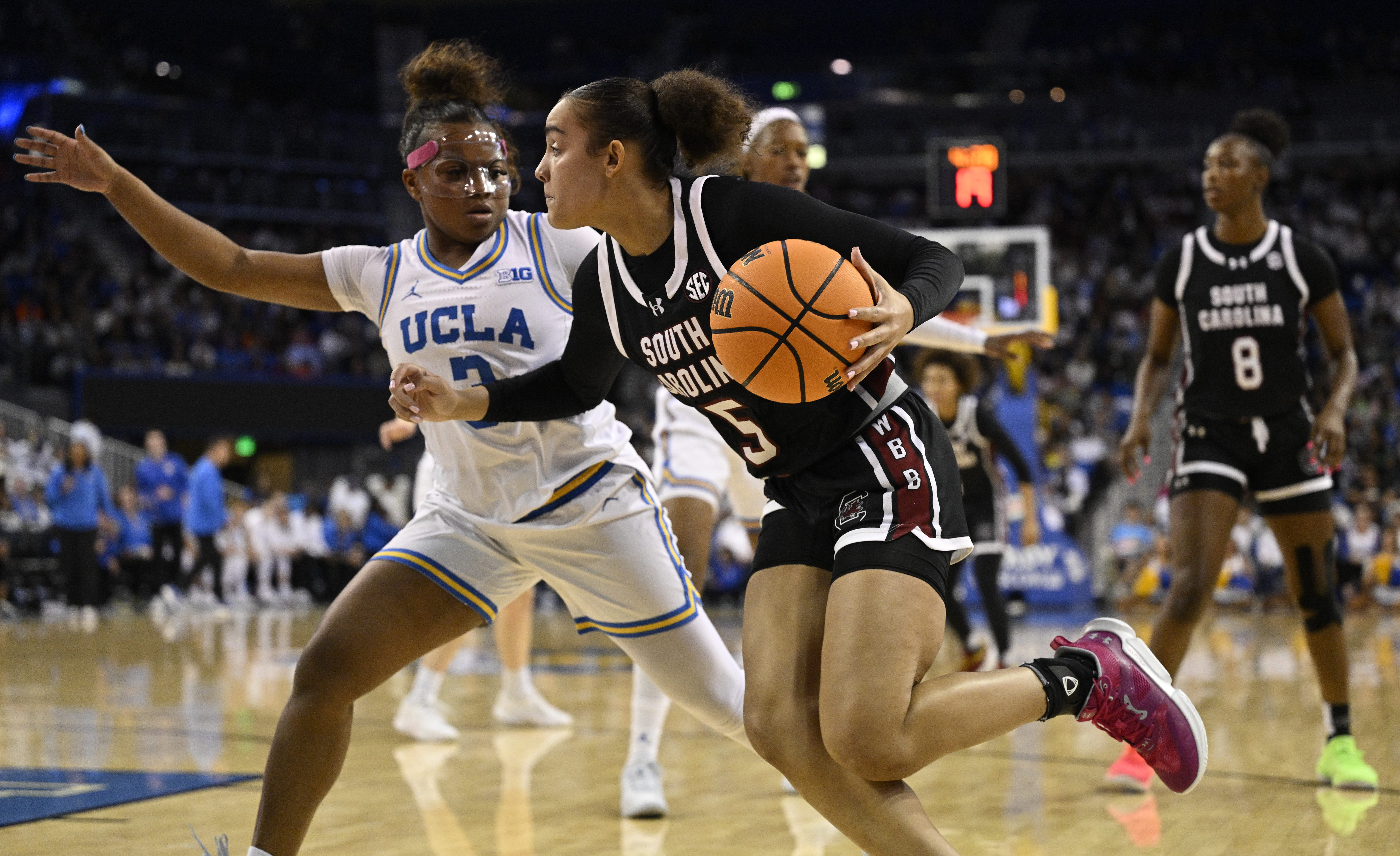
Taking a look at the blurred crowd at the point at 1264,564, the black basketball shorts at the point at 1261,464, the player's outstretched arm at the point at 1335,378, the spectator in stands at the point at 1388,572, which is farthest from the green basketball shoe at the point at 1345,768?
the spectator in stands at the point at 1388,572

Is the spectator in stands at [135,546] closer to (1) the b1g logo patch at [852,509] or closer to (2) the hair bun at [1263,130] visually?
(2) the hair bun at [1263,130]

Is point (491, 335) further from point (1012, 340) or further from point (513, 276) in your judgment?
point (1012, 340)

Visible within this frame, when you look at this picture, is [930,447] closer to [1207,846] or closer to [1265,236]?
[1207,846]

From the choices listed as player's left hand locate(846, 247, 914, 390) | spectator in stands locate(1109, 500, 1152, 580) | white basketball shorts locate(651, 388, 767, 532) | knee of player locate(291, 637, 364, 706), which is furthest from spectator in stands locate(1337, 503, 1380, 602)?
knee of player locate(291, 637, 364, 706)

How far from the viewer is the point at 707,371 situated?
2.92 m

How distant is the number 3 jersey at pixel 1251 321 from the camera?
16.3 ft

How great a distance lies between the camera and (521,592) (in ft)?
12.5

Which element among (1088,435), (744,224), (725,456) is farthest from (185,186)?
(744,224)

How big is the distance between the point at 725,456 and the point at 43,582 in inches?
470

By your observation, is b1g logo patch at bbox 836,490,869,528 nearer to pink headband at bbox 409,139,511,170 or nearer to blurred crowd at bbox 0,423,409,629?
pink headband at bbox 409,139,511,170

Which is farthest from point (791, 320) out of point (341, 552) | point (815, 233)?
point (341, 552)

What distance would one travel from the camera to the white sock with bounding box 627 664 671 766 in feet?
15.3

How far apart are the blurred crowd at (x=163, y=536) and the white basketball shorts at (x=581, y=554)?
10.9 metres

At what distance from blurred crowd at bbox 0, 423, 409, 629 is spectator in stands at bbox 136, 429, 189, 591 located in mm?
15
